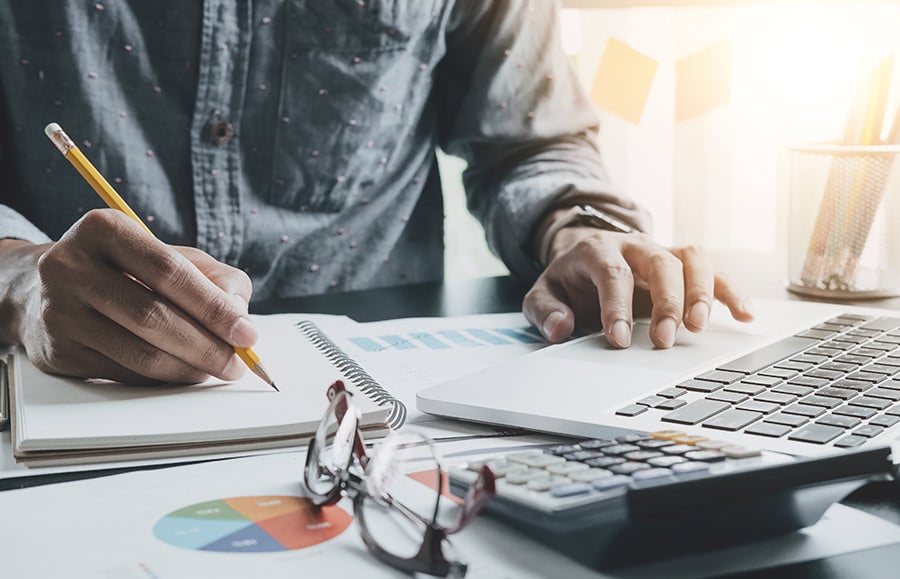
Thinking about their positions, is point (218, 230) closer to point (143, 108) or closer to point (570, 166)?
point (143, 108)

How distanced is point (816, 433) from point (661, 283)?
29 centimetres

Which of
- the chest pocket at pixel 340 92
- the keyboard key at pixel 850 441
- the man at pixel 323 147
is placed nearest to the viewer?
the keyboard key at pixel 850 441

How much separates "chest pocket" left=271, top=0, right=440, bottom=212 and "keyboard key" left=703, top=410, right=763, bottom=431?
0.67m

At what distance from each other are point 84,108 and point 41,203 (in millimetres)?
107

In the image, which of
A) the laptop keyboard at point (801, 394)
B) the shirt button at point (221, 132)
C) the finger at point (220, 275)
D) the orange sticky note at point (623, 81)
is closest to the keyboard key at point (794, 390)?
the laptop keyboard at point (801, 394)

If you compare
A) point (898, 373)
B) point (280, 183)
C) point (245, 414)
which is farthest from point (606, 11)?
point (245, 414)

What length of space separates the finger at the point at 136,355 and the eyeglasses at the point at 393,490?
0.16 metres

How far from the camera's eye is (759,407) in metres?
0.52

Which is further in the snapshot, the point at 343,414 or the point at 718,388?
the point at 718,388

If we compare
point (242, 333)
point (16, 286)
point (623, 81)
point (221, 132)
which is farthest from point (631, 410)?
point (623, 81)

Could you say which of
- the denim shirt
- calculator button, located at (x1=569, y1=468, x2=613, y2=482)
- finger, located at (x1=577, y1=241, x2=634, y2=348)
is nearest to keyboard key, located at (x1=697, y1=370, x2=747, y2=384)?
finger, located at (x1=577, y1=241, x2=634, y2=348)

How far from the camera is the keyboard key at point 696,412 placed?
20.1 inches

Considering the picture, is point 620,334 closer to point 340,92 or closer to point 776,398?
point 776,398

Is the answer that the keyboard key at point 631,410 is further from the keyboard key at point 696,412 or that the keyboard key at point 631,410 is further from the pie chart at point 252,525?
the pie chart at point 252,525
